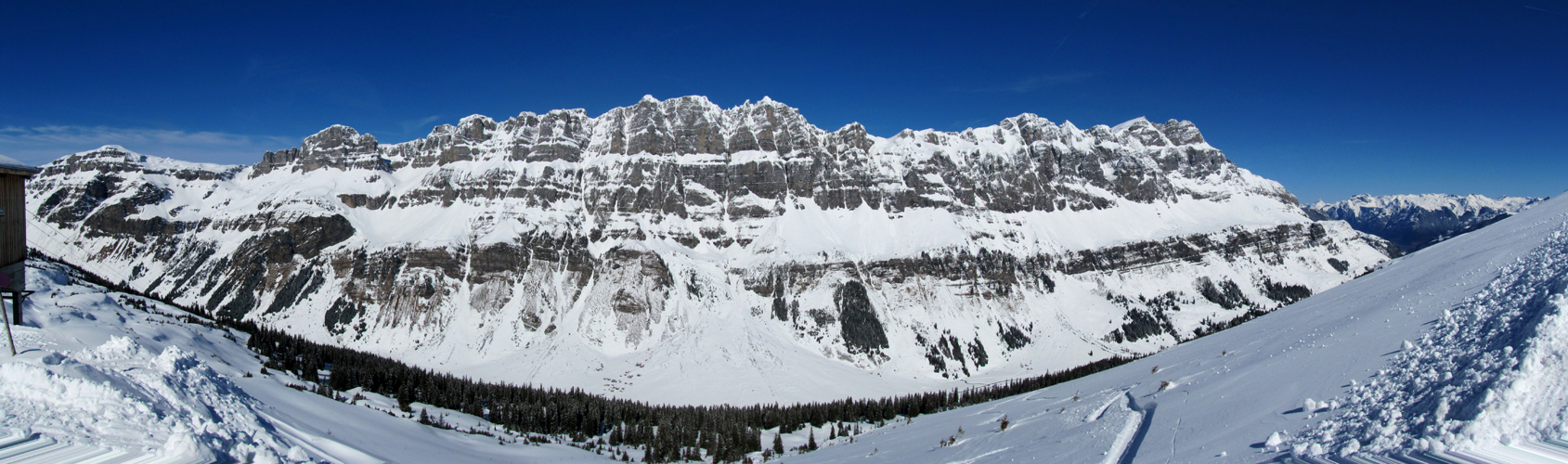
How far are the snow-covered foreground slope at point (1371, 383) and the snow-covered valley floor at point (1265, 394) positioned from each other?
4cm

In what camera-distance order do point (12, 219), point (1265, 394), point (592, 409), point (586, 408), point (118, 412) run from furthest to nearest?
point (592, 409) < point (586, 408) < point (12, 219) < point (1265, 394) < point (118, 412)

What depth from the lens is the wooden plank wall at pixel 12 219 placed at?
19500 millimetres

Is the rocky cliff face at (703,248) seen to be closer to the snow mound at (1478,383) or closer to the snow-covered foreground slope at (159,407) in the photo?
the snow-covered foreground slope at (159,407)

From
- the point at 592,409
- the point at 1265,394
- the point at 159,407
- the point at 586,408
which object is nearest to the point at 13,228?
the point at 159,407

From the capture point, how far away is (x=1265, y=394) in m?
13.8

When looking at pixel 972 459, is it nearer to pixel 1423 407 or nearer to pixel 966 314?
pixel 1423 407

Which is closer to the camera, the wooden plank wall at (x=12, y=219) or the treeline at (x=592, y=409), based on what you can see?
the wooden plank wall at (x=12, y=219)

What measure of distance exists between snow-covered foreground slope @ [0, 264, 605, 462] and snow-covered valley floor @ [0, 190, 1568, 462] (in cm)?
6

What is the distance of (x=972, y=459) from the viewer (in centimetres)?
1873

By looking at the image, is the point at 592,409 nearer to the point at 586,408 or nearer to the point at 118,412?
the point at 586,408

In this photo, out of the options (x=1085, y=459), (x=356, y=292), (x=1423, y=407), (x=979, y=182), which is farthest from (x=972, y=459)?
(x=979, y=182)

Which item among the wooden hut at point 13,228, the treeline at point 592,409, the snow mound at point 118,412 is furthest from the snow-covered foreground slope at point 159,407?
the treeline at point 592,409

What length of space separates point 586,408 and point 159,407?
6456 centimetres

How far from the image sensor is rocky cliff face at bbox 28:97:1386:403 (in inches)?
4621
